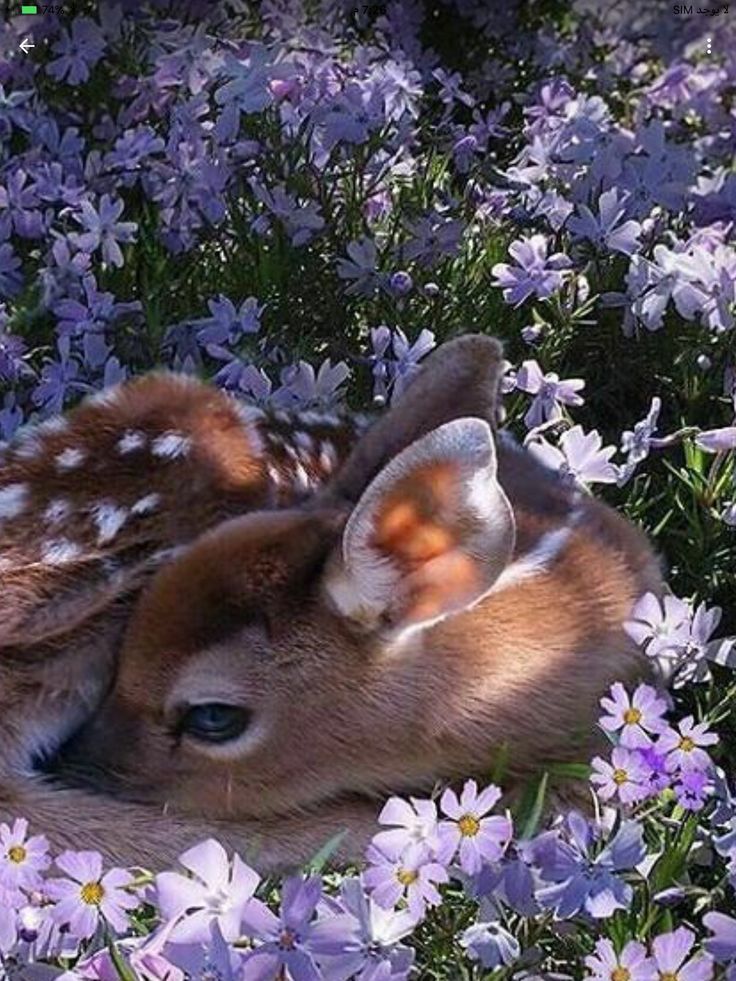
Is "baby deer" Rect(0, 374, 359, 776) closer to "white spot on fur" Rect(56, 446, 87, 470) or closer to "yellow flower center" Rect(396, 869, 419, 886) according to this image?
"white spot on fur" Rect(56, 446, 87, 470)

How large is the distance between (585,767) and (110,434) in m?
0.91

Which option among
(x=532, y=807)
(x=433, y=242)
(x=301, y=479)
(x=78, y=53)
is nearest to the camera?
(x=532, y=807)

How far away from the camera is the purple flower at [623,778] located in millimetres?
2400

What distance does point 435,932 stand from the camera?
2.39 meters

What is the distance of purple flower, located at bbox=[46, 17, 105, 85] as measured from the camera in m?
4.57

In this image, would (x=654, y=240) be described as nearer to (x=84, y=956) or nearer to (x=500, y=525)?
(x=500, y=525)

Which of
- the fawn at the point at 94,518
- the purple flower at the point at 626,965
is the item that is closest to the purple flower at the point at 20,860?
the fawn at the point at 94,518

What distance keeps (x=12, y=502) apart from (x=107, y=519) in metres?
0.16

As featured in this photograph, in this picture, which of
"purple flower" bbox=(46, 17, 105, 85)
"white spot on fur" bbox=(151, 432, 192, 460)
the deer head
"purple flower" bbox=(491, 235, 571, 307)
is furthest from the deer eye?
"purple flower" bbox=(46, 17, 105, 85)

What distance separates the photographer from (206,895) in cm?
217

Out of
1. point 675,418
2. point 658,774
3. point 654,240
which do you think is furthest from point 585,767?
point 654,240

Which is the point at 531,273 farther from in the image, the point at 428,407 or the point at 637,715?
the point at 637,715

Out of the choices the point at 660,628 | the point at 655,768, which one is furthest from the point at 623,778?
the point at 660,628

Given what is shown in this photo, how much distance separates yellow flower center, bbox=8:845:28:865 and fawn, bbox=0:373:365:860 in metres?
0.55
